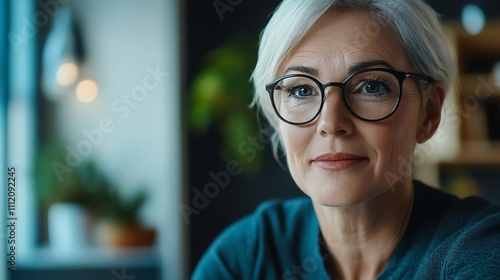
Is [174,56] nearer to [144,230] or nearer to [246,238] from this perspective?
[144,230]

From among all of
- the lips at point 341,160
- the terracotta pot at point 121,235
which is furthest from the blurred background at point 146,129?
the lips at point 341,160

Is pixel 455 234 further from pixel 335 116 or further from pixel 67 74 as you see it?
pixel 67 74

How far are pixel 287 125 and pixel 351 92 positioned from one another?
15cm

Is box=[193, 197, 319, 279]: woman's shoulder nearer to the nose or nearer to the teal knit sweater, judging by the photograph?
the teal knit sweater

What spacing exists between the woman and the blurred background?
1.70 metres

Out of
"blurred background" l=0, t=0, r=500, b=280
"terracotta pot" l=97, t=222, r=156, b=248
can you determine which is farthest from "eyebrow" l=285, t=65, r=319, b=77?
"terracotta pot" l=97, t=222, r=156, b=248

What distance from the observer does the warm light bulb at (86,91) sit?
3271 mm

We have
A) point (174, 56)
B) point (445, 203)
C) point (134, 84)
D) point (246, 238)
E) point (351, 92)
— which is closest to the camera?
point (351, 92)

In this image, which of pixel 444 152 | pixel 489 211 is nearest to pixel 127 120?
pixel 444 152

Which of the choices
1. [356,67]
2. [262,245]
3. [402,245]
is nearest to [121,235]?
[262,245]

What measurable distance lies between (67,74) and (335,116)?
2392mm

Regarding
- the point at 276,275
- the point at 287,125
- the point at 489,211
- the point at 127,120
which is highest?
the point at 127,120

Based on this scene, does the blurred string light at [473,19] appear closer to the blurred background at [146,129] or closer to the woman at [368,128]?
the blurred background at [146,129]

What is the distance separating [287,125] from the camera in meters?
1.23
